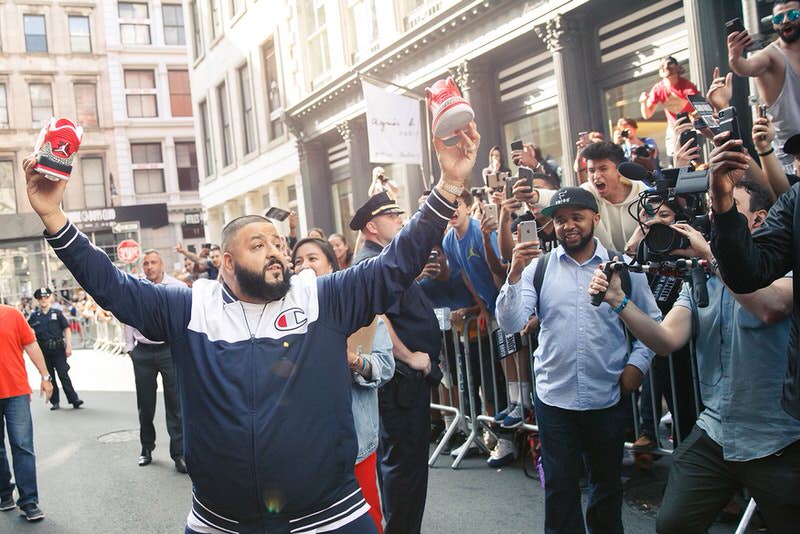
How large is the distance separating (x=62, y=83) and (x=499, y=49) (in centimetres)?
3453

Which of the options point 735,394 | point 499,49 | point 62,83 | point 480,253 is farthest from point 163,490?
point 62,83

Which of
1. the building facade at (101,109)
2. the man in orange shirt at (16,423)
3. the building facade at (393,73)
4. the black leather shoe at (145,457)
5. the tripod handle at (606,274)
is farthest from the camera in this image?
the building facade at (101,109)

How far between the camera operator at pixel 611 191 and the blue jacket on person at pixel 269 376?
8.88 feet

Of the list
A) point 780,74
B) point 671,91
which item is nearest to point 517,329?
point 780,74

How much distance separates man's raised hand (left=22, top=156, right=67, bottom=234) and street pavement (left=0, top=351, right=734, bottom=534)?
353cm

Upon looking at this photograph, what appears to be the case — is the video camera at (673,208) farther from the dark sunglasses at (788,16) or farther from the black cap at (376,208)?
the black cap at (376,208)

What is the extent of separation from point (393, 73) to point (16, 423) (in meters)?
10.6

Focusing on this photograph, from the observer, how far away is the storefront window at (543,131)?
11.8m

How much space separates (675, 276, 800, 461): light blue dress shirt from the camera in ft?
10.7

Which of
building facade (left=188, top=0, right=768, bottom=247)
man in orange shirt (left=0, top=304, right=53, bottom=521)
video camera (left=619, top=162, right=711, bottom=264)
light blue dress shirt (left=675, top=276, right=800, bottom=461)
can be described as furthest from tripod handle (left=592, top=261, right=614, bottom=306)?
building facade (left=188, top=0, right=768, bottom=247)

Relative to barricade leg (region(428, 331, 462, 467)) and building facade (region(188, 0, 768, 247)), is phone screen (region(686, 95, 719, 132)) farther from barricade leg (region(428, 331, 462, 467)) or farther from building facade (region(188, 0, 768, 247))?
building facade (region(188, 0, 768, 247))

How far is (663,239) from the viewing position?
10.8ft

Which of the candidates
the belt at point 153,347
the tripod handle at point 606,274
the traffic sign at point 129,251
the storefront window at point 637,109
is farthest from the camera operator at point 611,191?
the traffic sign at point 129,251

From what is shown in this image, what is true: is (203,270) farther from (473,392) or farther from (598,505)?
(598,505)
